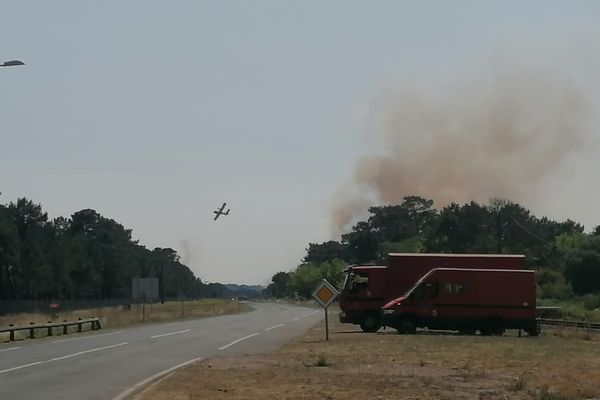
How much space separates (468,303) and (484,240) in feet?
318

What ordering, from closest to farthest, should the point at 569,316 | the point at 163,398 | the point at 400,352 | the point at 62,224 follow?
the point at 163,398
the point at 400,352
the point at 569,316
the point at 62,224

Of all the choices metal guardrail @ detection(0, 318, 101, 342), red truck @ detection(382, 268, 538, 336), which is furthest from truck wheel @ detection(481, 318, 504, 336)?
metal guardrail @ detection(0, 318, 101, 342)

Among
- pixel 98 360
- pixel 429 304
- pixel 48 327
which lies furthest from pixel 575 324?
pixel 98 360

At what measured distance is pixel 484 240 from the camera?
13100 centimetres

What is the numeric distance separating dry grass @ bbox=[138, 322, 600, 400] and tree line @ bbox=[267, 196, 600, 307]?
5275 centimetres

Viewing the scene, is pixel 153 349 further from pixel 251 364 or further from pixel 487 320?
pixel 487 320

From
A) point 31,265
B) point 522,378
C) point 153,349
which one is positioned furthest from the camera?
point 31,265

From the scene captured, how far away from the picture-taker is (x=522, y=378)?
16953 mm

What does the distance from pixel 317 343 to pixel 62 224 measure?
524 ft

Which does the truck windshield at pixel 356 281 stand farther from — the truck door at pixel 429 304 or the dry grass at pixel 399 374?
the dry grass at pixel 399 374

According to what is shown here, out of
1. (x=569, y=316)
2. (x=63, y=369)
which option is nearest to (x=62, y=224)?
(x=569, y=316)

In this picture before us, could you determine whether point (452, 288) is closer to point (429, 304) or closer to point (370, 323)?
point (429, 304)

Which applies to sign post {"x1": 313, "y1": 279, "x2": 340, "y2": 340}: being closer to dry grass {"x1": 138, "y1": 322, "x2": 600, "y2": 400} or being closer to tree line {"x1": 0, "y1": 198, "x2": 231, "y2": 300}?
dry grass {"x1": 138, "y1": 322, "x2": 600, "y2": 400}

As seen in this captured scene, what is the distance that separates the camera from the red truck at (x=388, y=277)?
127 feet
